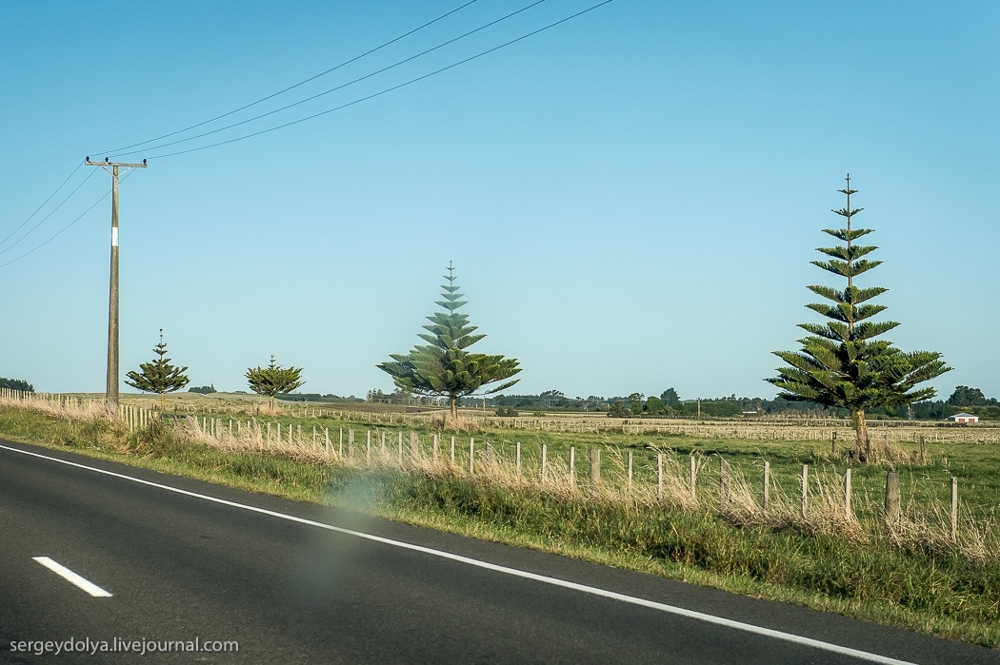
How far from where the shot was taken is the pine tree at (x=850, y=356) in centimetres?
4106

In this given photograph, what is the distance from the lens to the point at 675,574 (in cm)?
841

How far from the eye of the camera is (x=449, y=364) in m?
71.0

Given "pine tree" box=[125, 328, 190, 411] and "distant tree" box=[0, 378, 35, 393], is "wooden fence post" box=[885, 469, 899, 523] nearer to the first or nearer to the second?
"pine tree" box=[125, 328, 190, 411]

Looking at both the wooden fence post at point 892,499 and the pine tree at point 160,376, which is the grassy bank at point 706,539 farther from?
the pine tree at point 160,376

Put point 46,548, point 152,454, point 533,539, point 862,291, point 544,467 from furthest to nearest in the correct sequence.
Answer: point 862,291, point 152,454, point 544,467, point 533,539, point 46,548

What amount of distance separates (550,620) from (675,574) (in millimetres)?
2381

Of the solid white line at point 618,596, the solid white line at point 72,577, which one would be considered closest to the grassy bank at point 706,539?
the solid white line at point 618,596

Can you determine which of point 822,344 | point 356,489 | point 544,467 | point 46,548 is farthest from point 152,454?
point 822,344

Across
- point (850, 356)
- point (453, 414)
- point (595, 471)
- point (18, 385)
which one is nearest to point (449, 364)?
point (453, 414)

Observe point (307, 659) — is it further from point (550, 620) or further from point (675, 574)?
point (675, 574)

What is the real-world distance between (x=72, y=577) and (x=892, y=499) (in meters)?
8.51

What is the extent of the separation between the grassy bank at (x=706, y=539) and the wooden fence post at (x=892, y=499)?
242 mm

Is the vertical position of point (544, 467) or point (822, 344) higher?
point (822, 344)

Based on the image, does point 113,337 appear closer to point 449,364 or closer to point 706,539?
point 706,539
